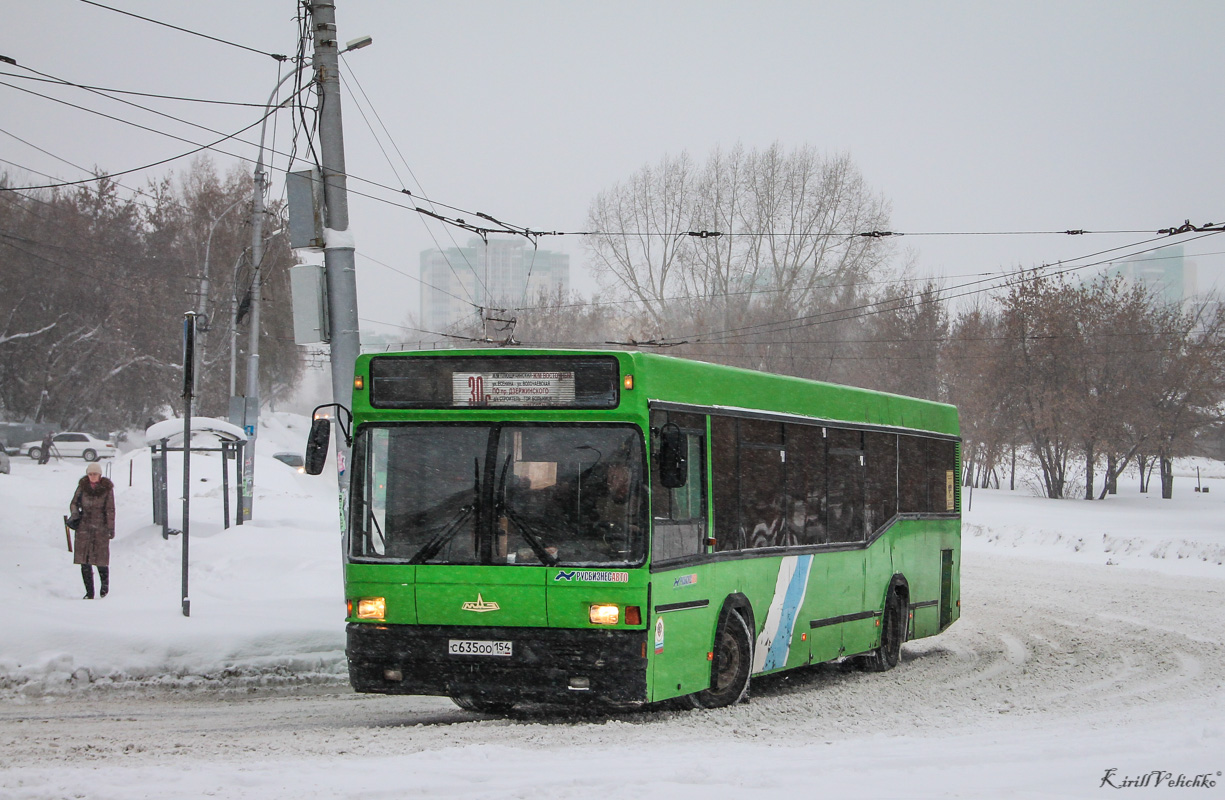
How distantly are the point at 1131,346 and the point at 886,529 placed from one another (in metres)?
38.8

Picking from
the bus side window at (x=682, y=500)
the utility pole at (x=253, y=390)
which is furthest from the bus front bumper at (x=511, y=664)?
the utility pole at (x=253, y=390)

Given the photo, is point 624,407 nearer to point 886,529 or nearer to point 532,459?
point 532,459

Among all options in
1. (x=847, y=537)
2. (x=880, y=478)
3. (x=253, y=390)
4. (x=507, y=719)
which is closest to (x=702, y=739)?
(x=507, y=719)

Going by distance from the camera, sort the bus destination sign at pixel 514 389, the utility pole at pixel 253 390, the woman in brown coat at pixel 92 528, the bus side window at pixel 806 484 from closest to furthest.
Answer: the bus destination sign at pixel 514 389, the bus side window at pixel 806 484, the woman in brown coat at pixel 92 528, the utility pole at pixel 253 390

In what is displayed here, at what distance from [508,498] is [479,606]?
0.71 metres

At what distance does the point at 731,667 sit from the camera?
9.62m

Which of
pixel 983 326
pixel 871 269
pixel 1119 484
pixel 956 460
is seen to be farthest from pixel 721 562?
pixel 1119 484

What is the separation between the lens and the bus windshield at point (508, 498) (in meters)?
8.16

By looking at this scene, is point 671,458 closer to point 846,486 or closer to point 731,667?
point 731,667

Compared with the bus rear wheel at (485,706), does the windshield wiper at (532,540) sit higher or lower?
higher

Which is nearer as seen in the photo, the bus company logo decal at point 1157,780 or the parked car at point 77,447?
the bus company logo decal at point 1157,780

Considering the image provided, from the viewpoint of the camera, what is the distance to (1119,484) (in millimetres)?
62281

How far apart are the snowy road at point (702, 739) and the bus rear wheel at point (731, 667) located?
23 cm

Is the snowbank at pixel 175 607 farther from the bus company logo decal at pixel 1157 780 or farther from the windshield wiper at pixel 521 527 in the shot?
the bus company logo decal at pixel 1157 780
